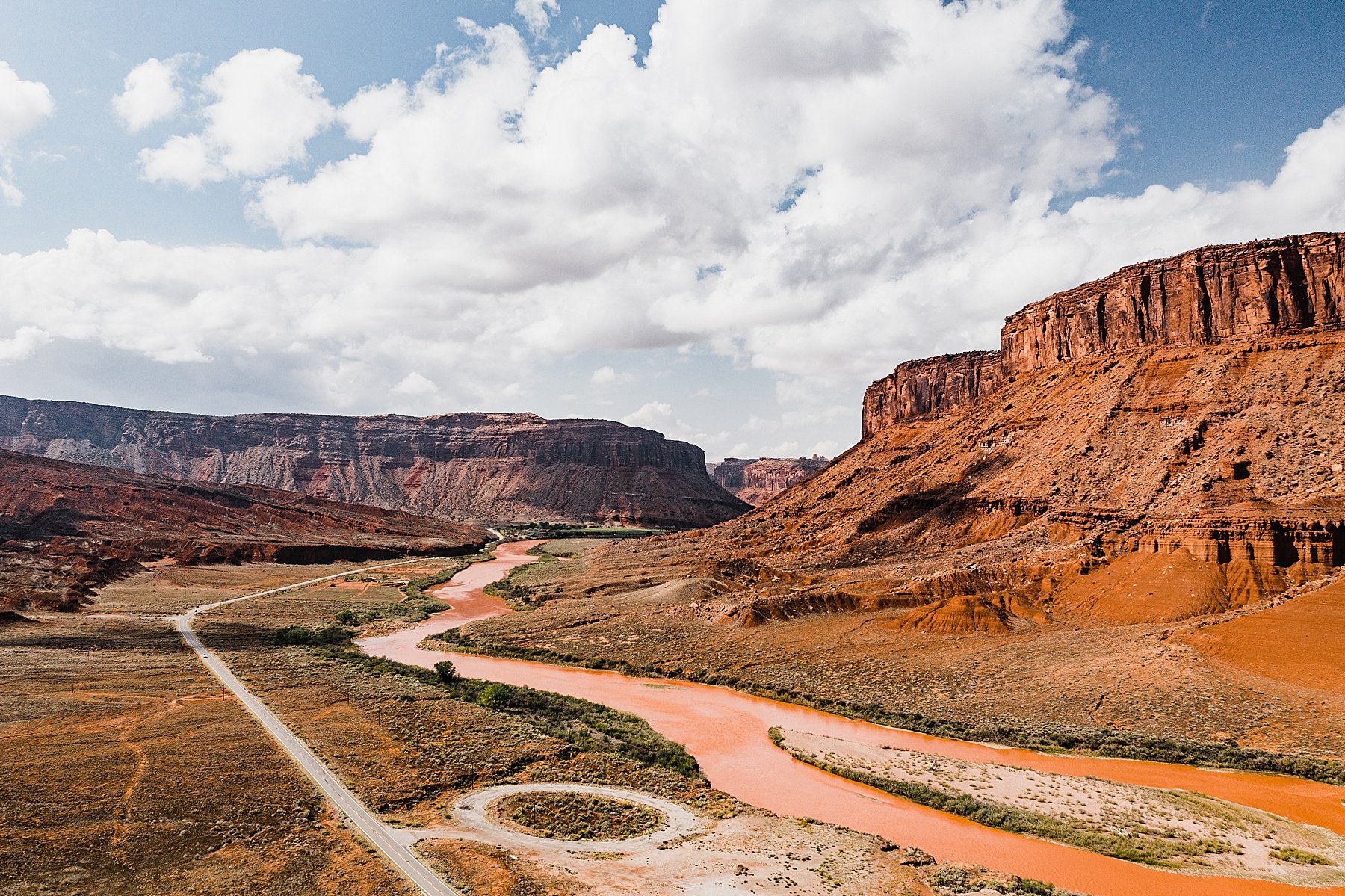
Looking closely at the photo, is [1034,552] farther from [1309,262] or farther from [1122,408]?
[1309,262]

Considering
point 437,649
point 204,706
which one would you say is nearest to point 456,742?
point 204,706

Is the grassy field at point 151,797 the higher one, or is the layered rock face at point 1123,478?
the layered rock face at point 1123,478

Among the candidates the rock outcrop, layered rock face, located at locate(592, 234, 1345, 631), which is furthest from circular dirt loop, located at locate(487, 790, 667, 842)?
the rock outcrop

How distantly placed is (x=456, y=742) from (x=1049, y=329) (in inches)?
3543

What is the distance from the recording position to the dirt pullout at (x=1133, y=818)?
22.0m

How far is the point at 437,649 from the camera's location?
54.7 meters

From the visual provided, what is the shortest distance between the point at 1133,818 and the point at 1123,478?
47285mm

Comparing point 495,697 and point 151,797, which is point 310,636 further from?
point 151,797

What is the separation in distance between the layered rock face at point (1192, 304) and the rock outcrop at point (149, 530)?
330ft

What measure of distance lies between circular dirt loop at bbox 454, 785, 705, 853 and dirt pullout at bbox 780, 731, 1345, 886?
8.61 metres

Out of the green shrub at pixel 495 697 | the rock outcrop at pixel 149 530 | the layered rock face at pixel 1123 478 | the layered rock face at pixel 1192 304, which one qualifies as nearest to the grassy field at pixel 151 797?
the green shrub at pixel 495 697

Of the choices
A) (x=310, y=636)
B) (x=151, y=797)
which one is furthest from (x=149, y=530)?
(x=151, y=797)

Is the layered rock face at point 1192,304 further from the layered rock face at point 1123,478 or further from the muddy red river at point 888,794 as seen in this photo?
the muddy red river at point 888,794

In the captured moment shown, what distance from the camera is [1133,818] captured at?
24.8 m
